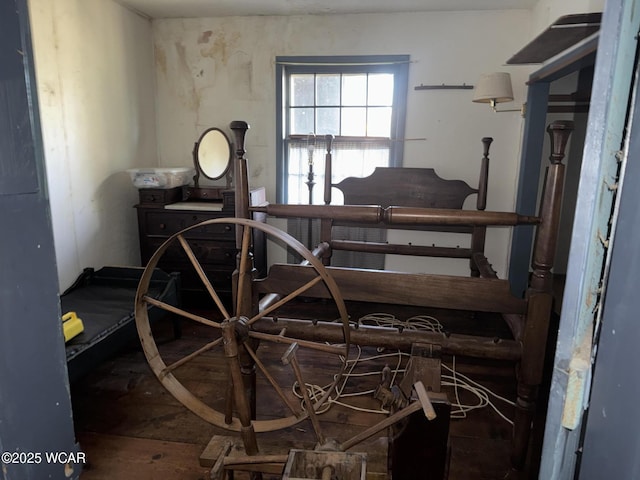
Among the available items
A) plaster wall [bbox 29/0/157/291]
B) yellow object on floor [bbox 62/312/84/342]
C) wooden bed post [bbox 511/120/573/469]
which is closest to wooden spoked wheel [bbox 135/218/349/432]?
wooden bed post [bbox 511/120/573/469]

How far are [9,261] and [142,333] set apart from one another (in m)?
1.01

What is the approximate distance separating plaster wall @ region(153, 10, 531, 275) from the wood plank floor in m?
1.72

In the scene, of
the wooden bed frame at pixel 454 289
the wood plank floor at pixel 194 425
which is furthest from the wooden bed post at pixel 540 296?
the wood plank floor at pixel 194 425

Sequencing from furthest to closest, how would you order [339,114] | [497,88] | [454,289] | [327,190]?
[339,114] → [327,190] → [497,88] → [454,289]

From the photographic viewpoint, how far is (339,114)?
12.9 feet

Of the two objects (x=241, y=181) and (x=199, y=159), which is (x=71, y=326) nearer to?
(x=241, y=181)

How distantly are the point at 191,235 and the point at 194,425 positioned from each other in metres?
1.81

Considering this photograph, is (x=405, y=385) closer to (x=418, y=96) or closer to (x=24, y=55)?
(x=24, y=55)

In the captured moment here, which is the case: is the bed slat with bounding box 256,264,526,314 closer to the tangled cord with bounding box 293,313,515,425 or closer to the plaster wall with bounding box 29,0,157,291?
the tangled cord with bounding box 293,313,515,425

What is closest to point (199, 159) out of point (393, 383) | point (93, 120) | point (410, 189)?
point (93, 120)

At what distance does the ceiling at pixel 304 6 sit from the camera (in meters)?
3.41

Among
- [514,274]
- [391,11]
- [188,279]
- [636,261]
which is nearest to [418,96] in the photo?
[391,11]

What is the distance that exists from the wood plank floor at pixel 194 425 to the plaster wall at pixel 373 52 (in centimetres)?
172

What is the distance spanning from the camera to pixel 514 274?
12.2ft
